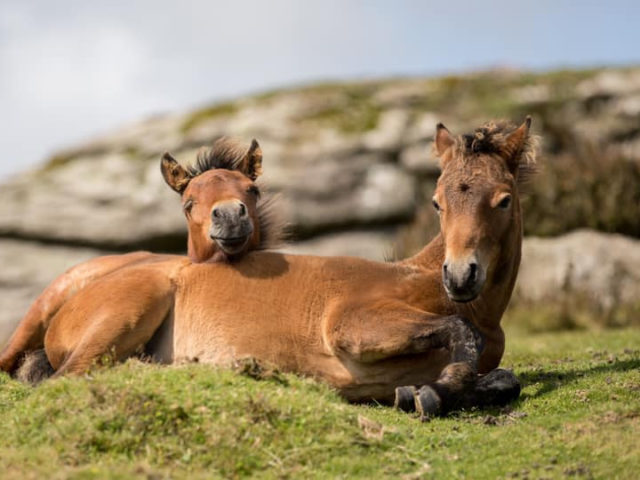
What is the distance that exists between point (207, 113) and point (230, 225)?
18.6 metres

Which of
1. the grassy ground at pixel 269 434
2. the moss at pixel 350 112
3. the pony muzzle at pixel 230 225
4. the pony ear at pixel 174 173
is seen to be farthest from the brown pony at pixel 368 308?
the moss at pixel 350 112

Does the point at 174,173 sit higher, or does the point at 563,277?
the point at 174,173

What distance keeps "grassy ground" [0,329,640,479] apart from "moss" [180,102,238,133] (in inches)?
751

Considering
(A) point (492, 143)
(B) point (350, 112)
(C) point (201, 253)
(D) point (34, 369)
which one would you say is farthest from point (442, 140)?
(B) point (350, 112)

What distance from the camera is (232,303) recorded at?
7863mm

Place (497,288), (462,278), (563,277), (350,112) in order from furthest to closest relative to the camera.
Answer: (350,112) → (563,277) → (497,288) → (462,278)

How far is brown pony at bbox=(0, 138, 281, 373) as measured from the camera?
7.95 m

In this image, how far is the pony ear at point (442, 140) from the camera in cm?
806

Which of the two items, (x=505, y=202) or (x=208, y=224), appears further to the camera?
(x=208, y=224)

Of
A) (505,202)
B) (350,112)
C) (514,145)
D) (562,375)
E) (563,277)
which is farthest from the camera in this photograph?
(350,112)

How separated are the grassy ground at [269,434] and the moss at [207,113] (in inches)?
751

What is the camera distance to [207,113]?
25.9 metres

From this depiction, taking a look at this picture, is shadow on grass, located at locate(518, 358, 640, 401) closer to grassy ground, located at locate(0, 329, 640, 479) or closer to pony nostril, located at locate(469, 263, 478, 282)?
grassy ground, located at locate(0, 329, 640, 479)

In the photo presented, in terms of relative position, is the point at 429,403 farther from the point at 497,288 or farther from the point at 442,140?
the point at 442,140
